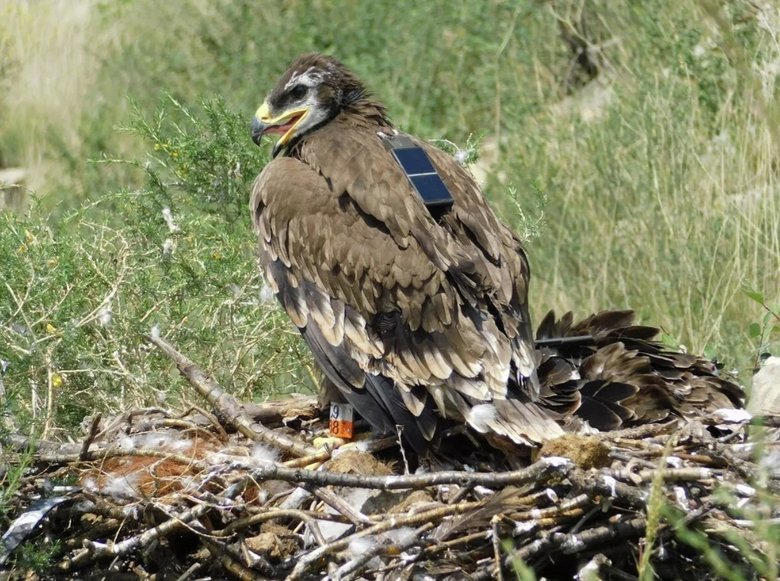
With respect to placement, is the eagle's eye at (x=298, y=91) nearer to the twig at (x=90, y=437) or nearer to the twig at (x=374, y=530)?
the twig at (x=90, y=437)

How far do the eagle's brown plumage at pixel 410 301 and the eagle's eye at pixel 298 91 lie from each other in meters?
0.34

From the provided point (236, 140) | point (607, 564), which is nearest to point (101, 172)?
point (236, 140)

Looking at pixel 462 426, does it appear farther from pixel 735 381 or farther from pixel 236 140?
pixel 236 140

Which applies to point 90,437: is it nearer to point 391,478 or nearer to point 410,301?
point 391,478

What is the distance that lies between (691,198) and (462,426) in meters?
3.75

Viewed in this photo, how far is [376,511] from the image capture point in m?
4.57

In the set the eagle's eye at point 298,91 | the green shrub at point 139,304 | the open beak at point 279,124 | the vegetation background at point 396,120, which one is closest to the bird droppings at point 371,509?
the vegetation background at point 396,120

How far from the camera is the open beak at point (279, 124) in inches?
222

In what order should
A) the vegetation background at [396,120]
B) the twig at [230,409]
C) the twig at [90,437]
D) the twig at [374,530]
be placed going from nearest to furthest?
the twig at [374,530], the twig at [90,437], the twig at [230,409], the vegetation background at [396,120]

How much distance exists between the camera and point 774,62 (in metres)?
7.70

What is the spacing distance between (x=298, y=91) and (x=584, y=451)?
7.27 feet

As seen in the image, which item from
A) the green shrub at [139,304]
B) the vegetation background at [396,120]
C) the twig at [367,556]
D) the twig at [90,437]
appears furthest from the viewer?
the vegetation background at [396,120]

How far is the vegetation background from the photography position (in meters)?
5.83

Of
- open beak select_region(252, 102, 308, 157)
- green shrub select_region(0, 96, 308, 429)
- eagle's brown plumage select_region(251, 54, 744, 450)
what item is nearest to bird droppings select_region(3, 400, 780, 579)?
eagle's brown plumage select_region(251, 54, 744, 450)
